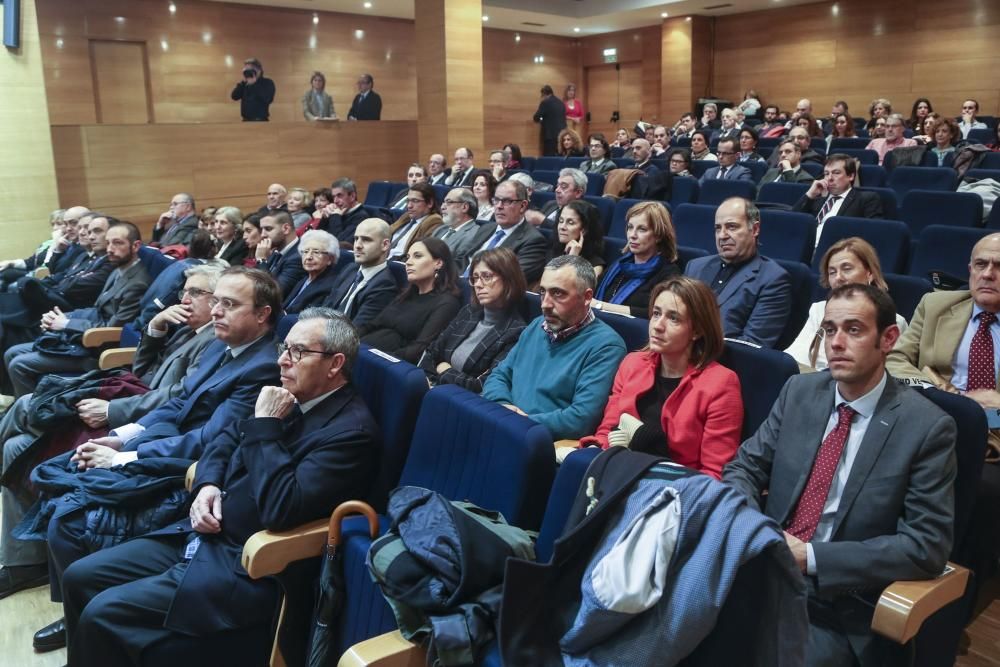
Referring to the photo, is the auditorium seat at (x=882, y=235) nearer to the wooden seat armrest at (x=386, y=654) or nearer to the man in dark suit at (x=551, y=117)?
the wooden seat armrest at (x=386, y=654)

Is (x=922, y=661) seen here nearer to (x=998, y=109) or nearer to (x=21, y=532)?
(x=21, y=532)

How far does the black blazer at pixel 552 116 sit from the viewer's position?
11.1m

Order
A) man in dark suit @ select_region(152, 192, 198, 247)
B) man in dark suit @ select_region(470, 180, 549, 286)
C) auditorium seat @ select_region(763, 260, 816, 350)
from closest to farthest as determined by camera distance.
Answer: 1. auditorium seat @ select_region(763, 260, 816, 350)
2. man in dark suit @ select_region(470, 180, 549, 286)
3. man in dark suit @ select_region(152, 192, 198, 247)

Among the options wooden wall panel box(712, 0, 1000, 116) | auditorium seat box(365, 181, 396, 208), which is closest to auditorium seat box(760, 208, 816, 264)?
auditorium seat box(365, 181, 396, 208)

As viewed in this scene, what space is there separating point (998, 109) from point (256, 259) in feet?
35.5

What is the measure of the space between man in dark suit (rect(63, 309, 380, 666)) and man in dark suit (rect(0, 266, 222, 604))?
82 centimetres

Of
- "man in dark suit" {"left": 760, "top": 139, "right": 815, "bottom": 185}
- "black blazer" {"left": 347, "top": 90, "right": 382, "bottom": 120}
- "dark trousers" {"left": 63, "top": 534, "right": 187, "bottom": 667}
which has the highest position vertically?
"black blazer" {"left": 347, "top": 90, "right": 382, "bottom": 120}

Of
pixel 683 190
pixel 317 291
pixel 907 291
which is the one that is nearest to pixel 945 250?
pixel 907 291

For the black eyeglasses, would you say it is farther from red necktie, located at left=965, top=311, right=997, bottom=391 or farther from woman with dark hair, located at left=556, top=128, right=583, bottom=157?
woman with dark hair, located at left=556, top=128, right=583, bottom=157

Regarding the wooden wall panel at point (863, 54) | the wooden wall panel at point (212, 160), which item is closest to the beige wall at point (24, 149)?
the wooden wall panel at point (212, 160)

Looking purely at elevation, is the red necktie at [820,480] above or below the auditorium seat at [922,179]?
below

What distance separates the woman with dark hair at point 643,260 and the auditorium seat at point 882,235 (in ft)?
2.96

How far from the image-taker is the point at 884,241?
3.84 m

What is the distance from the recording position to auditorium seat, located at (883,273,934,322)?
9.68ft
